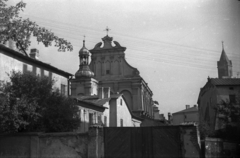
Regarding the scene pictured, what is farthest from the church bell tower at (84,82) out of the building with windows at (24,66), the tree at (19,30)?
the tree at (19,30)

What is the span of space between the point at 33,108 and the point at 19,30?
214 inches

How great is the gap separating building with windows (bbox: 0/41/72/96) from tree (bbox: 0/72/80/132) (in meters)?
2.03

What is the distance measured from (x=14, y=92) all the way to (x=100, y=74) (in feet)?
140

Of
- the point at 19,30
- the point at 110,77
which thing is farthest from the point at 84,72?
the point at 19,30

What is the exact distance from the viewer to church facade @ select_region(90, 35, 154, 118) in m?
58.6

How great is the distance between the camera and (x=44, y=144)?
1706 cm

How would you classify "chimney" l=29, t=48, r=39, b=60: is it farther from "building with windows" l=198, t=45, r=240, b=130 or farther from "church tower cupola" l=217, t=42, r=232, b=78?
"church tower cupola" l=217, t=42, r=232, b=78

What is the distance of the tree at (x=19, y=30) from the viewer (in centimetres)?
1966

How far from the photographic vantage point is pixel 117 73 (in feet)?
199

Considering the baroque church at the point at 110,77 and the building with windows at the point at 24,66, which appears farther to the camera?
the baroque church at the point at 110,77

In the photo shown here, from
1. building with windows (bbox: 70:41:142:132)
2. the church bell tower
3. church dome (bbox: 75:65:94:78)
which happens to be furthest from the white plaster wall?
church dome (bbox: 75:65:94:78)

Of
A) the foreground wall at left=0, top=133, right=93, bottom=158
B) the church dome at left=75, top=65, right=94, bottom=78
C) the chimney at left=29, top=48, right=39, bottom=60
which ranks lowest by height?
the foreground wall at left=0, top=133, right=93, bottom=158

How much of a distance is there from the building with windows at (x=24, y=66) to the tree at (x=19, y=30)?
2377 mm

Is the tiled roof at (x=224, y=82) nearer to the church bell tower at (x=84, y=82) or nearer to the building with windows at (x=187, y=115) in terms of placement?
the church bell tower at (x=84, y=82)
